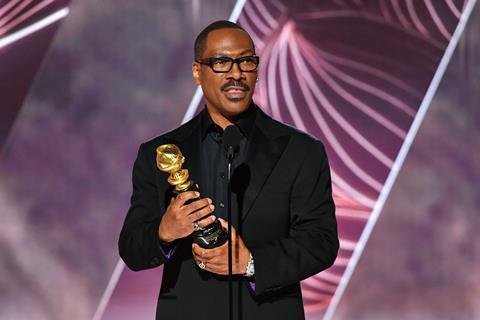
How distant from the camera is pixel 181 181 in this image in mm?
1680

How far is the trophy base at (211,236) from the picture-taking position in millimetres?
1717

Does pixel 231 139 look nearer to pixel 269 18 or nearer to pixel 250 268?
pixel 250 268

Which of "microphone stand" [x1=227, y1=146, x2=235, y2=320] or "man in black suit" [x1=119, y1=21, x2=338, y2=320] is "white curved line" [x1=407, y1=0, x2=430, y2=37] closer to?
"man in black suit" [x1=119, y1=21, x2=338, y2=320]

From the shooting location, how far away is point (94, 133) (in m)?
3.74

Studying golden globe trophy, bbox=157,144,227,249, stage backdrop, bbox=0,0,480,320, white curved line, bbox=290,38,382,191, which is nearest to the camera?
golden globe trophy, bbox=157,144,227,249

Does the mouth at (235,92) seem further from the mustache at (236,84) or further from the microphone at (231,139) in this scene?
the microphone at (231,139)

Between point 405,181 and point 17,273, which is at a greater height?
point 405,181

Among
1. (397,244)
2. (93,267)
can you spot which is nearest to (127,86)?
(93,267)

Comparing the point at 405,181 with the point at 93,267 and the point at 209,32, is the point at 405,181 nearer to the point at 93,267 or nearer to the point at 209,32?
the point at 93,267

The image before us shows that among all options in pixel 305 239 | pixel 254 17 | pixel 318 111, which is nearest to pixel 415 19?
pixel 318 111

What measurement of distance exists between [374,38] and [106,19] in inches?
47.8

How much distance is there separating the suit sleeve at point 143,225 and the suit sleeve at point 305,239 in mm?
227

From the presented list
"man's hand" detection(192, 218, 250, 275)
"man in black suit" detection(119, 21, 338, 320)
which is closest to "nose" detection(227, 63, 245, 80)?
"man in black suit" detection(119, 21, 338, 320)

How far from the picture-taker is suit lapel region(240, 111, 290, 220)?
1926mm
